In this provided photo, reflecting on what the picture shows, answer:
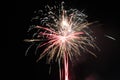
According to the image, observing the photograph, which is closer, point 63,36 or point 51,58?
point 63,36

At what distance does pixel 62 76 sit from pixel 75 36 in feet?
4.38

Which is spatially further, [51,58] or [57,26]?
[51,58]

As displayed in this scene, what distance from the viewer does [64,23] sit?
11.0 meters

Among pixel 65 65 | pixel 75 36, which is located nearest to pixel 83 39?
pixel 75 36

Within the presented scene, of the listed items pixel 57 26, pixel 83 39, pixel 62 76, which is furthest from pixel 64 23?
pixel 62 76

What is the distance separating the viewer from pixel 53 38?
36.3ft

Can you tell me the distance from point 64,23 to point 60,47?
0.77 meters

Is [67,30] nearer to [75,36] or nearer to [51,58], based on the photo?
[75,36]

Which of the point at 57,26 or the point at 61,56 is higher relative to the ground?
the point at 57,26

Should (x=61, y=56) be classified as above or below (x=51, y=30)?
below

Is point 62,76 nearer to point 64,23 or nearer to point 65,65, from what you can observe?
point 65,65

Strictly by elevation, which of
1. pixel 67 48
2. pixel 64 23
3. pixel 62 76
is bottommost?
pixel 62 76

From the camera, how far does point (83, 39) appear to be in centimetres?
1164

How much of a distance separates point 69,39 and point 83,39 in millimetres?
611
